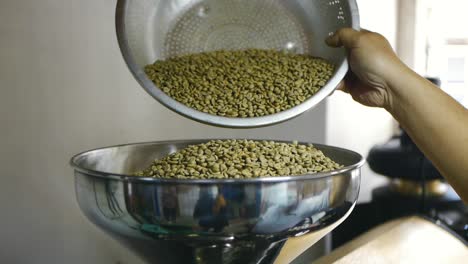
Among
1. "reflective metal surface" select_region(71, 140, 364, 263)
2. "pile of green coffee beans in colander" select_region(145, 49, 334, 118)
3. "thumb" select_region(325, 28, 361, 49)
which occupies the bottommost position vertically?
"reflective metal surface" select_region(71, 140, 364, 263)

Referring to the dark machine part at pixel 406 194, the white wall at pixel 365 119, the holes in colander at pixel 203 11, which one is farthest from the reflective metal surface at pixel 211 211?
the dark machine part at pixel 406 194

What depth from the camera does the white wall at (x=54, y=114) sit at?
37.1 inches

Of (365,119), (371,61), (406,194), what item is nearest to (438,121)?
(371,61)

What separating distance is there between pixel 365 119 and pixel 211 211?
57.8 inches

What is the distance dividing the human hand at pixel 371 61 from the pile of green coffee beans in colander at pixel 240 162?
0.18 metres

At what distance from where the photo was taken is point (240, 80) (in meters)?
0.78

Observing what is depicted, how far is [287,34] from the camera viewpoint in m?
0.86

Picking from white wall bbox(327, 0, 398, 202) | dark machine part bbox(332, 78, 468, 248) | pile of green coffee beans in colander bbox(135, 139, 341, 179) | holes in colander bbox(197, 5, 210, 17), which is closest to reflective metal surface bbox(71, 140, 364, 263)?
pile of green coffee beans in colander bbox(135, 139, 341, 179)

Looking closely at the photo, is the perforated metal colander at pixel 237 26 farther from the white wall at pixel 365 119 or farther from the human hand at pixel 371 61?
the white wall at pixel 365 119

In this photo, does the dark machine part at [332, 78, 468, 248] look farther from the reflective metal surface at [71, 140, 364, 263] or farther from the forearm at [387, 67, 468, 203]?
the reflective metal surface at [71, 140, 364, 263]

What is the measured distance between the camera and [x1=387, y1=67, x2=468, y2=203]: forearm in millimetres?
799

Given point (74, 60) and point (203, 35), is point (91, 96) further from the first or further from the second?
point (203, 35)

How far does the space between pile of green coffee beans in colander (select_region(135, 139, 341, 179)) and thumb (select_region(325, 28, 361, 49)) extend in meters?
0.18

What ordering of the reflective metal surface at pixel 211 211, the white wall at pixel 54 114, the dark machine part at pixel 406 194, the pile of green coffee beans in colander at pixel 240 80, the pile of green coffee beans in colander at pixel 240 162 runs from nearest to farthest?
the reflective metal surface at pixel 211 211 < the pile of green coffee beans in colander at pixel 240 162 < the pile of green coffee beans in colander at pixel 240 80 < the white wall at pixel 54 114 < the dark machine part at pixel 406 194
